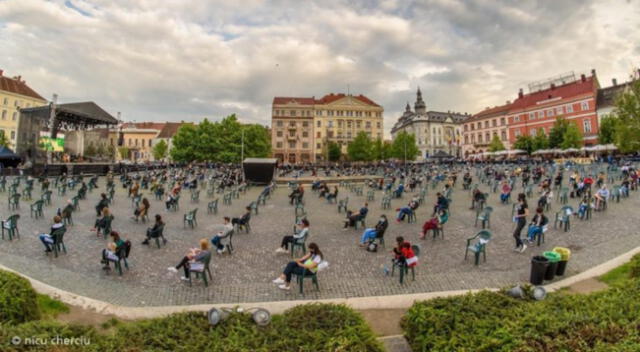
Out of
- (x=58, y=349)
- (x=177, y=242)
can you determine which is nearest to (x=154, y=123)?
(x=177, y=242)

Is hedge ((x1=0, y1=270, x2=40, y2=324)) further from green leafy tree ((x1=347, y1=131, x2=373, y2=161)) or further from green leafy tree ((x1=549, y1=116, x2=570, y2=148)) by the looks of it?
green leafy tree ((x1=347, y1=131, x2=373, y2=161))

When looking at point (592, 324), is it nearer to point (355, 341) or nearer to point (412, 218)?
point (355, 341)

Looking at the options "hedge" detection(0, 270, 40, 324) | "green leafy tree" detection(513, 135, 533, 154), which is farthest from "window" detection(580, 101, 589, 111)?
"hedge" detection(0, 270, 40, 324)

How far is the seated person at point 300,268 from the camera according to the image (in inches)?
263

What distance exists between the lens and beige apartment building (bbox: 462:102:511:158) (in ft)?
243

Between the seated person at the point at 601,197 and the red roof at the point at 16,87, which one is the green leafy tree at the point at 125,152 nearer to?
the red roof at the point at 16,87

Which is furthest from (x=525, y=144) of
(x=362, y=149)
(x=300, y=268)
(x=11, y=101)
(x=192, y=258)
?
(x=11, y=101)

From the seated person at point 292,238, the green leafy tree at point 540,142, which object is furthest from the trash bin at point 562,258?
the green leafy tree at point 540,142

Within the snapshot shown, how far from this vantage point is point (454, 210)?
15.7m

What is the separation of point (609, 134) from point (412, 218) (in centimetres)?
4898

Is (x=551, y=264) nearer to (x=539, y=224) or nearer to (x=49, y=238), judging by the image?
(x=539, y=224)

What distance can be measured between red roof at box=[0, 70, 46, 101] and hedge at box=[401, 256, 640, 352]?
79.6m

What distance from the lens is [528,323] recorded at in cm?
377

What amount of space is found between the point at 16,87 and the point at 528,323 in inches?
3285
